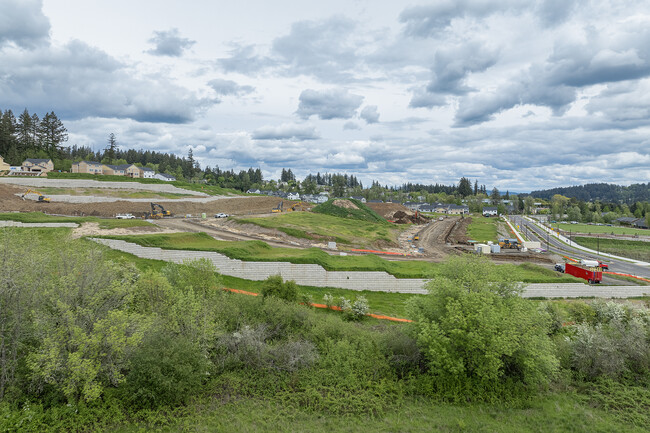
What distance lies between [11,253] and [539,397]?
26090mm

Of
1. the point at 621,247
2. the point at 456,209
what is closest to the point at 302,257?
the point at 621,247

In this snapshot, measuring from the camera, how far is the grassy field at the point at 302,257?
3441 cm

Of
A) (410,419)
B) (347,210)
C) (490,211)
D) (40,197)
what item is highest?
(490,211)

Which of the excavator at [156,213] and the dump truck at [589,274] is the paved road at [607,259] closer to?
the dump truck at [589,274]

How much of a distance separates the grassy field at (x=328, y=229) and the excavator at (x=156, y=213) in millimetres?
15984

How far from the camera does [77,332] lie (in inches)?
525

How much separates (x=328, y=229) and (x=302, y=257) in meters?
28.1

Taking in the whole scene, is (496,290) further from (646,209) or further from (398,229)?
(646,209)

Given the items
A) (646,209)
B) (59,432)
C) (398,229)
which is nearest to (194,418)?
(59,432)

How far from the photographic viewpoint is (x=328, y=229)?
6266 cm

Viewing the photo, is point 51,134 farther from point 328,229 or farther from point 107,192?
point 328,229

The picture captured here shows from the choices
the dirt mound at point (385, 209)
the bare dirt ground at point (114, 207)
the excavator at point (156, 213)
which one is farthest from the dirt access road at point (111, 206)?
the dirt mound at point (385, 209)

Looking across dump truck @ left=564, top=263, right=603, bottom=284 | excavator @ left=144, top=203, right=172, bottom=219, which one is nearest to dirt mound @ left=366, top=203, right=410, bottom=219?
excavator @ left=144, top=203, right=172, bottom=219

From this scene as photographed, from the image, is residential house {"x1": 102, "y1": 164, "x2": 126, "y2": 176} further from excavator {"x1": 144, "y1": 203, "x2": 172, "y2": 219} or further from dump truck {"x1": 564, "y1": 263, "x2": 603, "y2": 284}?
dump truck {"x1": 564, "y1": 263, "x2": 603, "y2": 284}
